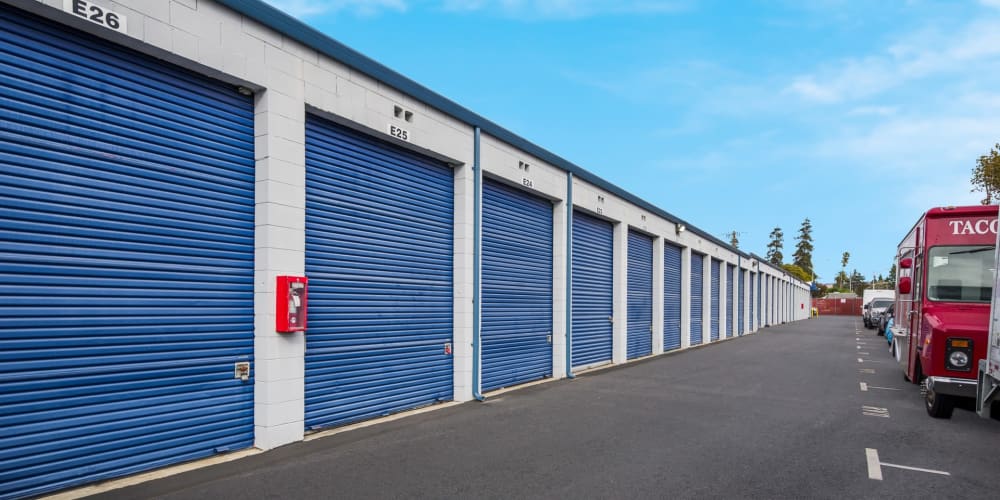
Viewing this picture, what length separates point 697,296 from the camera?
2653cm

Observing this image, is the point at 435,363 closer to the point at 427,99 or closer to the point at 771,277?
the point at 427,99

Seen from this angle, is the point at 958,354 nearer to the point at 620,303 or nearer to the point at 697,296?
the point at 620,303

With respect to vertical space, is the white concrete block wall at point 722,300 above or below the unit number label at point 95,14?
below

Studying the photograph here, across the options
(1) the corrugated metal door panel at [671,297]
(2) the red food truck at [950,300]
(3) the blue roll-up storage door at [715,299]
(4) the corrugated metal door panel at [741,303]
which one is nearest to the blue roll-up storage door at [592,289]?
(1) the corrugated metal door panel at [671,297]

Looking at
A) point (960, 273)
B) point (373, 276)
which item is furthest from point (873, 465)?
point (373, 276)

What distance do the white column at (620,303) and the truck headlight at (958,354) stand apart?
9.46 m

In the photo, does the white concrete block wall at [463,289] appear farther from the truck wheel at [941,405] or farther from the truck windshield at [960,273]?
the truck windshield at [960,273]

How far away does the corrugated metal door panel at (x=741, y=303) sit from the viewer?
34.7m

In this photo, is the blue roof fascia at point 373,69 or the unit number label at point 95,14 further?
the blue roof fascia at point 373,69

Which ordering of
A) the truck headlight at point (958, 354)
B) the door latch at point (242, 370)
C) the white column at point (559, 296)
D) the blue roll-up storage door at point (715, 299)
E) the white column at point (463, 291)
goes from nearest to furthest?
1. the door latch at point (242, 370)
2. the truck headlight at point (958, 354)
3. the white column at point (463, 291)
4. the white column at point (559, 296)
5. the blue roll-up storage door at point (715, 299)

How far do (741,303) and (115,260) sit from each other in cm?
3563

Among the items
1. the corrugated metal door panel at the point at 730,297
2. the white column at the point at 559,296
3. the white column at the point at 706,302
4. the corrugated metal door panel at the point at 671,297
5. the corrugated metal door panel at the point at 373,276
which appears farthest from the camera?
the corrugated metal door panel at the point at 730,297

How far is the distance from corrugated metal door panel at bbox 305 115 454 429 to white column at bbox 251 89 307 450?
1.64 ft

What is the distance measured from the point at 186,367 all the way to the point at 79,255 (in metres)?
1.60
